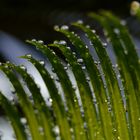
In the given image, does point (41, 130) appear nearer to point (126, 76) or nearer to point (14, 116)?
point (14, 116)

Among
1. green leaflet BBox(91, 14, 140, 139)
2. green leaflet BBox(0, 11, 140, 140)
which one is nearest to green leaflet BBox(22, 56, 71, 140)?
green leaflet BBox(0, 11, 140, 140)

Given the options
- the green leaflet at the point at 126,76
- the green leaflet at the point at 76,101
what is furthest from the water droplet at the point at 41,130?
the green leaflet at the point at 126,76

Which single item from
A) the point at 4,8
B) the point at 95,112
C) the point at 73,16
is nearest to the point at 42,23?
the point at 73,16

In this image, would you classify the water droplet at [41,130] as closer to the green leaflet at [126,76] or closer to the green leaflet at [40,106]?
the green leaflet at [40,106]

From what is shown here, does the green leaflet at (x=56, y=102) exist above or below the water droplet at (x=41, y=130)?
above

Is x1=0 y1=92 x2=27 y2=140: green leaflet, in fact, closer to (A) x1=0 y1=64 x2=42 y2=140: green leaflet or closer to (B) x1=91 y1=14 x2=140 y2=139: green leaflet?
(A) x1=0 y1=64 x2=42 y2=140: green leaflet

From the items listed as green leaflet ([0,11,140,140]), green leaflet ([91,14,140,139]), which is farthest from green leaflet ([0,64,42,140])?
green leaflet ([91,14,140,139])

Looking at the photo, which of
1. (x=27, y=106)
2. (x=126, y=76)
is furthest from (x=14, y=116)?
(x=126, y=76)

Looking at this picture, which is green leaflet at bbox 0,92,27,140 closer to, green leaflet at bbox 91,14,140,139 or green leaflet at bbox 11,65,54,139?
green leaflet at bbox 11,65,54,139

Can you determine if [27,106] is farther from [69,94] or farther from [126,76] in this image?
[126,76]

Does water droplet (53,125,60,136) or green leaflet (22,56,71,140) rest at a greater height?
green leaflet (22,56,71,140)

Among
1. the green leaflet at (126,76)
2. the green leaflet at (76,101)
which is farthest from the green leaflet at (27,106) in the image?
the green leaflet at (126,76)

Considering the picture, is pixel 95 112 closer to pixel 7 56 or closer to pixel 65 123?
pixel 65 123
